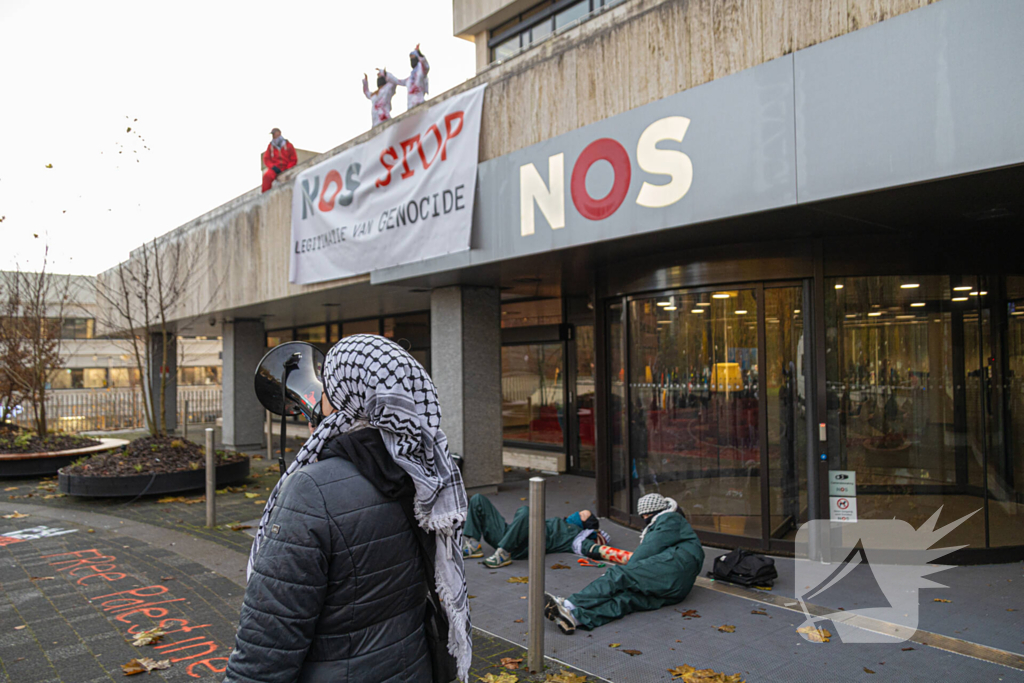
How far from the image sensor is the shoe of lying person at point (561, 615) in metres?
4.96

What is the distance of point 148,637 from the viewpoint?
15.8 feet

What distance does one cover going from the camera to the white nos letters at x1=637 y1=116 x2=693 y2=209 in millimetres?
6008

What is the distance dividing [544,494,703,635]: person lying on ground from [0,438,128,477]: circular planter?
424 inches

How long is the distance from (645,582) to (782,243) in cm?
373

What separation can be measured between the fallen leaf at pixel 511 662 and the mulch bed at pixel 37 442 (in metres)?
12.9

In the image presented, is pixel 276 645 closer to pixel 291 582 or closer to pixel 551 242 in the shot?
pixel 291 582

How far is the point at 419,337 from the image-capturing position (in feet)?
51.6

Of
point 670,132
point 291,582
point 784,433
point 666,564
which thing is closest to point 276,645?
point 291,582

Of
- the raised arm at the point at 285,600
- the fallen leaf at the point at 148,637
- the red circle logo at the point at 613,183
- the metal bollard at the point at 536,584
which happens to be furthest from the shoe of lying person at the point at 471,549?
the raised arm at the point at 285,600

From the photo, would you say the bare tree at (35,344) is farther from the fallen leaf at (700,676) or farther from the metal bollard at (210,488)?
the fallen leaf at (700,676)

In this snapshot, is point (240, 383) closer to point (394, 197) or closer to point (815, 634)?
point (394, 197)

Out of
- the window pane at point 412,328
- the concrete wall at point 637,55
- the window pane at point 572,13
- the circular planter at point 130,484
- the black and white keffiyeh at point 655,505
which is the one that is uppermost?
the window pane at point 572,13

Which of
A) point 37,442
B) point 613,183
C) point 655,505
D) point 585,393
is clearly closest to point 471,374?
point 585,393

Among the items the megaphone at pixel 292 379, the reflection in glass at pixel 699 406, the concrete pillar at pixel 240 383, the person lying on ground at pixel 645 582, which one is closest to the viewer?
the megaphone at pixel 292 379
